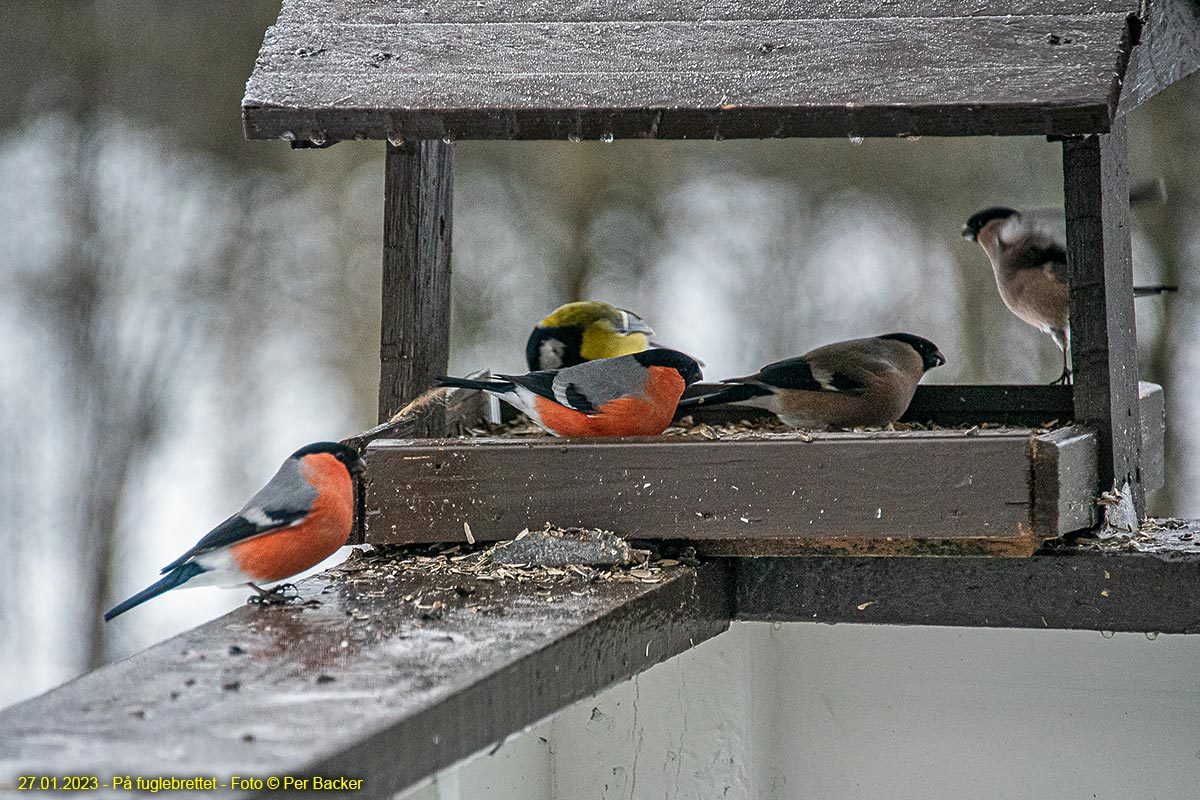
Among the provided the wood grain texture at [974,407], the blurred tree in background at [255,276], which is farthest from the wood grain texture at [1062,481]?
the blurred tree in background at [255,276]

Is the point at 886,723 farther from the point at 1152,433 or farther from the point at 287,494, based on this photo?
the point at 287,494

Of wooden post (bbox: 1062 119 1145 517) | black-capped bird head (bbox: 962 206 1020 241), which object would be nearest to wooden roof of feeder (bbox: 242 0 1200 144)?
wooden post (bbox: 1062 119 1145 517)

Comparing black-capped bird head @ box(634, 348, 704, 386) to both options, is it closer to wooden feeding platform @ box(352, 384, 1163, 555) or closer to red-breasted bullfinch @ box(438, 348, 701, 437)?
red-breasted bullfinch @ box(438, 348, 701, 437)

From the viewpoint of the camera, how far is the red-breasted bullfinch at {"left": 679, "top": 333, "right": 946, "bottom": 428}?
2654mm

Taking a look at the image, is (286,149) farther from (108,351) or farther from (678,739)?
(678,739)

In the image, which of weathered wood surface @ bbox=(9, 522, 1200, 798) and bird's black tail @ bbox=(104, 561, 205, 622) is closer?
weathered wood surface @ bbox=(9, 522, 1200, 798)

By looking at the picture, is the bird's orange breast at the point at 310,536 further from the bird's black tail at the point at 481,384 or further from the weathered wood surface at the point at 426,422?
the bird's black tail at the point at 481,384

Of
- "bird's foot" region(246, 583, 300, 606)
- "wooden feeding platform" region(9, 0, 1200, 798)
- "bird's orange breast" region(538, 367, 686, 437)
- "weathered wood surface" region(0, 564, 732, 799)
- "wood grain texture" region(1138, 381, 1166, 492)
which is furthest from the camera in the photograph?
"wood grain texture" region(1138, 381, 1166, 492)

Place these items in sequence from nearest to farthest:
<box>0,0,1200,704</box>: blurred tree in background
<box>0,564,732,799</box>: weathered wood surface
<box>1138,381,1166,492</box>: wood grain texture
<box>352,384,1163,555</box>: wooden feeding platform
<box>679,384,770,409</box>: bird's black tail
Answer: <box>0,564,732,799</box>: weathered wood surface < <box>352,384,1163,555</box>: wooden feeding platform < <box>1138,381,1166,492</box>: wood grain texture < <box>679,384,770,409</box>: bird's black tail < <box>0,0,1200,704</box>: blurred tree in background

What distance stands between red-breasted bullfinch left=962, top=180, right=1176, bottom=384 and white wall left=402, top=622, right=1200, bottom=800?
856mm

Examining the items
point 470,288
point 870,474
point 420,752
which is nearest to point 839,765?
point 870,474

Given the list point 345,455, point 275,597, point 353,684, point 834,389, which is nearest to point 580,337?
point 834,389

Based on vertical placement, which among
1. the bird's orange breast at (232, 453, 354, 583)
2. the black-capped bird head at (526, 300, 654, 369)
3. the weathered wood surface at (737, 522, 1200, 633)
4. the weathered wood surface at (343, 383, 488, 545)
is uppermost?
the black-capped bird head at (526, 300, 654, 369)

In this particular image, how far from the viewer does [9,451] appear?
5.66m
